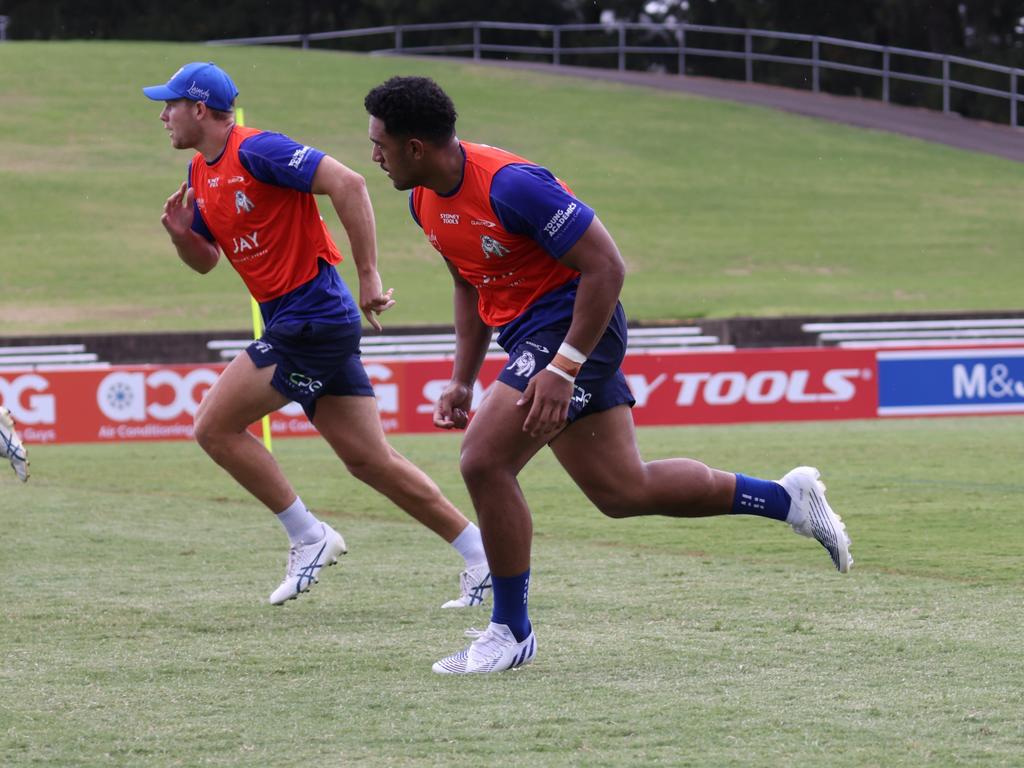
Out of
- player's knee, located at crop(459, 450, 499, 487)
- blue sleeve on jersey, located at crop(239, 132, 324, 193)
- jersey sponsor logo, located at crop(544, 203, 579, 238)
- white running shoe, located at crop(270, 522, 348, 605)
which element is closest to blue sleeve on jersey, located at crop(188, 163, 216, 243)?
blue sleeve on jersey, located at crop(239, 132, 324, 193)

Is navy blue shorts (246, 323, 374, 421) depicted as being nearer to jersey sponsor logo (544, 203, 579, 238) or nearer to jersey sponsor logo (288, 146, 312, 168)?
jersey sponsor logo (288, 146, 312, 168)

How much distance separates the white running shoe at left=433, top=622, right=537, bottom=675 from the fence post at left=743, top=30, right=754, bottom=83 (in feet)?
117

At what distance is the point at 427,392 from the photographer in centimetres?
1695

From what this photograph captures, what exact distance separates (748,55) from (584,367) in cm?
3568

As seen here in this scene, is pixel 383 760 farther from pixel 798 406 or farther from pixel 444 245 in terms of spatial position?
pixel 798 406

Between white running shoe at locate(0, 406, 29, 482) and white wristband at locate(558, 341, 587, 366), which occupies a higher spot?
white wristband at locate(558, 341, 587, 366)

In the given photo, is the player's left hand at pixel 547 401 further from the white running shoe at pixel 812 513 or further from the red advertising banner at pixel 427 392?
the red advertising banner at pixel 427 392

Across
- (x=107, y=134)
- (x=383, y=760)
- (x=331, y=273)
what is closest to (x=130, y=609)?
(x=331, y=273)

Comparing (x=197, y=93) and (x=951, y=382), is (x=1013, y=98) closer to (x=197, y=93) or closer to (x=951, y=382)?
(x=951, y=382)

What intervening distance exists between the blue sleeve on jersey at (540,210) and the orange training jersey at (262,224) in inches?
62.2

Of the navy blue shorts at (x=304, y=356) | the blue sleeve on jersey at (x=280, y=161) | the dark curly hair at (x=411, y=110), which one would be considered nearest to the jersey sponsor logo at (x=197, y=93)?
the blue sleeve on jersey at (x=280, y=161)

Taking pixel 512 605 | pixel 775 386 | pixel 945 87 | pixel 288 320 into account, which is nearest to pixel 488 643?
pixel 512 605

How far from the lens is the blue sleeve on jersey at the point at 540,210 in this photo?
4.89m

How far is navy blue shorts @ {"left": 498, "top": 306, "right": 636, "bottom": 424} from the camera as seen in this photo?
509 centimetres
